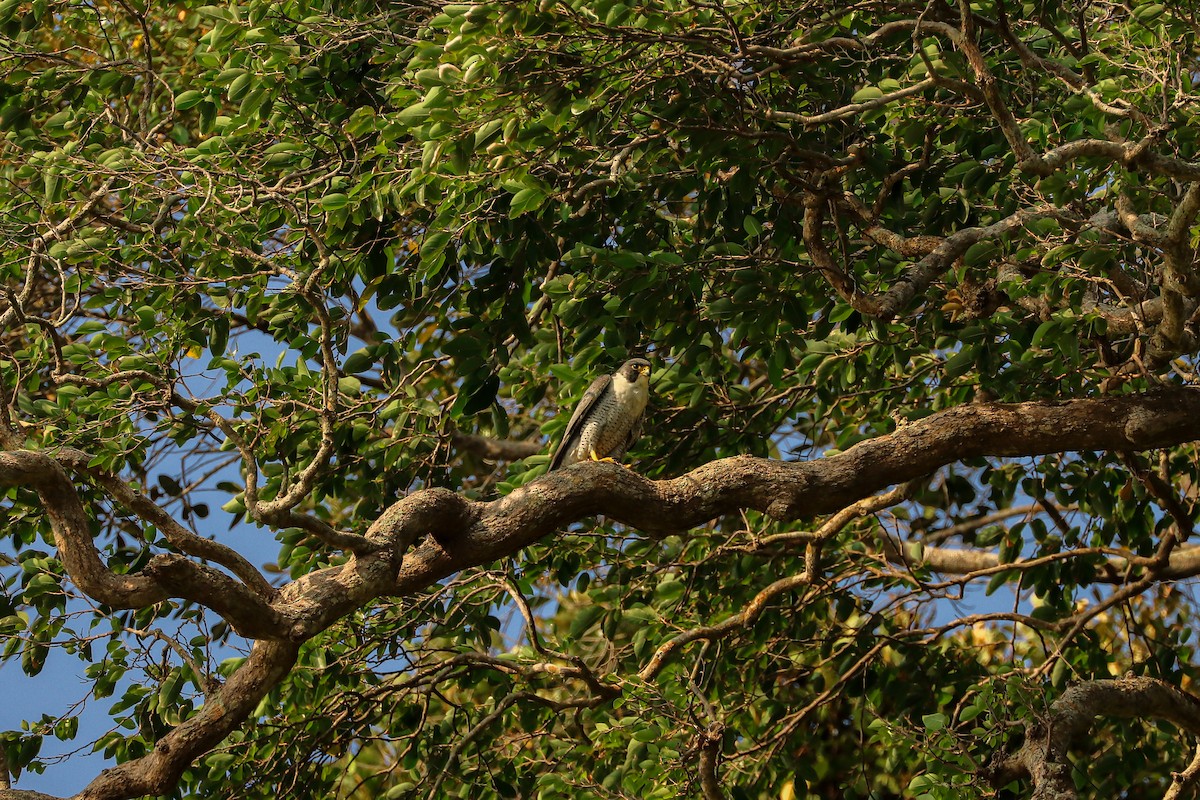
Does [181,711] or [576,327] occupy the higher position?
[576,327]

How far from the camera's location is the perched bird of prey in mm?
5691

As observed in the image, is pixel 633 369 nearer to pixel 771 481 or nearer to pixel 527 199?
pixel 771 481

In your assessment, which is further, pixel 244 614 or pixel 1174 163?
pixel 1174 163

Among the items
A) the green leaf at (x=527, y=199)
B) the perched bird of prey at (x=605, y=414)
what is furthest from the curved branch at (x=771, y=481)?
the perched bird of prey at (x=605, y=414)

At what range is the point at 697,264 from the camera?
4.91 meters

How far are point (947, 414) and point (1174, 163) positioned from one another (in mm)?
1214

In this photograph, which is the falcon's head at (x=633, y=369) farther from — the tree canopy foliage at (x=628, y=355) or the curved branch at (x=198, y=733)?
the curved branch at (x=198, y=733)

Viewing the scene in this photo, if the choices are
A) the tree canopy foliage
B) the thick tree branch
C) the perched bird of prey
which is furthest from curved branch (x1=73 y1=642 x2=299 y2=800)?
the thick tree branch

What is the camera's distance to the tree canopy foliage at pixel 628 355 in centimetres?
435

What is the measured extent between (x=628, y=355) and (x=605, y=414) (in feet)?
1.52

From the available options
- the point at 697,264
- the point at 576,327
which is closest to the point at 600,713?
the point at 576,327

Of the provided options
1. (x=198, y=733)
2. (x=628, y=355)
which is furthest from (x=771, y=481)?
(x=198, y=733)

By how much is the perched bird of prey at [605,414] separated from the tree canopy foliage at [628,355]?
161 mm

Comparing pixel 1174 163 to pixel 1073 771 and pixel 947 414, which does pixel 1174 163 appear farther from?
pixel 1073 771
